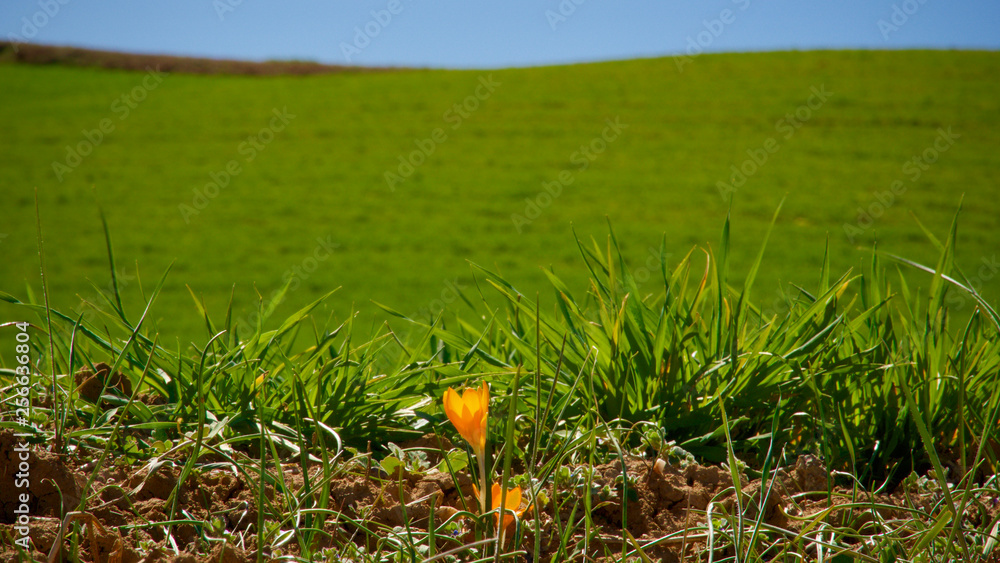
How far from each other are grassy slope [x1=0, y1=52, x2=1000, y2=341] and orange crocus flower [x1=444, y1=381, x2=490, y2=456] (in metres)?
7.18

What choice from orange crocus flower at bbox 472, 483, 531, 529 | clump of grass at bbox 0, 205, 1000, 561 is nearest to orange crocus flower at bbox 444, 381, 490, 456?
orange crocus flower at bbox 472, 483, 531, 529

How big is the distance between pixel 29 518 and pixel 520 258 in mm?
10535

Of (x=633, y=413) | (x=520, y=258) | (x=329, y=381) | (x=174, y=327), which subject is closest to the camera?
(x=633, y=413)

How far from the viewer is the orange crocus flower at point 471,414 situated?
1067mm

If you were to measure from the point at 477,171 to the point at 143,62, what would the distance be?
2184 cm

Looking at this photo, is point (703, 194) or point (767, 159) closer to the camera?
point (703, 194)

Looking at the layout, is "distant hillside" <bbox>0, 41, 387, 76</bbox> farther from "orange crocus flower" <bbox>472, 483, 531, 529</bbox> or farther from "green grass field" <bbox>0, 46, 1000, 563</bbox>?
"orange crocus flower" <bbox>472, 483, 531, 529</bbox>

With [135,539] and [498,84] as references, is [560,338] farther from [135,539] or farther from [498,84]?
[498,84]

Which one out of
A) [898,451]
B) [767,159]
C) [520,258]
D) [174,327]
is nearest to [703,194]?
[767,159]

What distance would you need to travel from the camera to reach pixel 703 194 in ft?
49.4

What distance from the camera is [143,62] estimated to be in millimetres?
30312

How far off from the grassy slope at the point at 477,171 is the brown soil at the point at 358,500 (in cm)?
665

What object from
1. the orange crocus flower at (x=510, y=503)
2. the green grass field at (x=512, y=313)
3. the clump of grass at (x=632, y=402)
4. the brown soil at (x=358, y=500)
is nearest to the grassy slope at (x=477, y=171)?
the green grass field at (x=512, y=313)

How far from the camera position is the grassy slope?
38.6 feet
